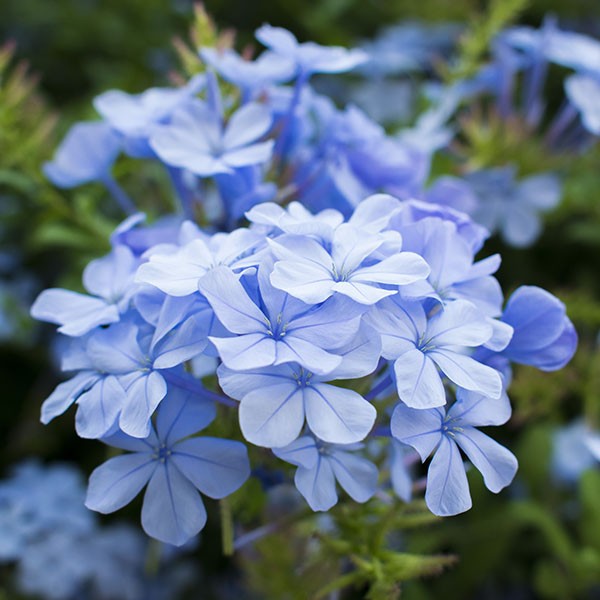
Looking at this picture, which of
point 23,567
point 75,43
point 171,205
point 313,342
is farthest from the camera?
point 75,43

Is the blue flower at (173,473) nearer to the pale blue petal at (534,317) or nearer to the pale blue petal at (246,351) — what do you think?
the pale blue petal at (246,351)

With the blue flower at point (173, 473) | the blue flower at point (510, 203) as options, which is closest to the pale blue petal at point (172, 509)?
the blue flower at point (173, 473)

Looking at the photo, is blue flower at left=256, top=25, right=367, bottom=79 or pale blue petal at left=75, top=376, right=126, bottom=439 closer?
pale blue petal at left=75, top=376, right=126, bottom=439

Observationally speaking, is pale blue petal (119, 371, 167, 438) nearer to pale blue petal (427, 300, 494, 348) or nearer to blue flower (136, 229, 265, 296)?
blue flower (136, 229, 265, 296)

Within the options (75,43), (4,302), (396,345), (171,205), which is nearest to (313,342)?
(396,345)

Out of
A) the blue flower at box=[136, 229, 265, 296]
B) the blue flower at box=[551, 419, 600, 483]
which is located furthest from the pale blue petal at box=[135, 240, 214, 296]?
the blue flower at box=[551, 419, 600, 483]

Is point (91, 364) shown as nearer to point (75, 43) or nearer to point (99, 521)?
point (99, 521)
